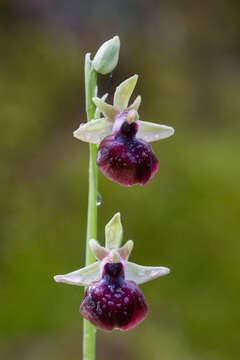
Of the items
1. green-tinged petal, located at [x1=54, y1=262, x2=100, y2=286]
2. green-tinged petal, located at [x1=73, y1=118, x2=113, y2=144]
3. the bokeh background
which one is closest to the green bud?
green-tinged petal, located at [x1=73, y1=118, x2=113, y2=144]

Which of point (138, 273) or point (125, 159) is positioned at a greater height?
point (125, 159)

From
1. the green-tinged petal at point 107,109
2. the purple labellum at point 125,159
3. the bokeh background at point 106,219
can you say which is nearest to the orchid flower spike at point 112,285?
the purple labellum at point 125,159

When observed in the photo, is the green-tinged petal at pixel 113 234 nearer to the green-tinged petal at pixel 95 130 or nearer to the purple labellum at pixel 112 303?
the purple labellum at pixel 112 303

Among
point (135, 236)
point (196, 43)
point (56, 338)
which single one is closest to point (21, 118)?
point (135, 236)

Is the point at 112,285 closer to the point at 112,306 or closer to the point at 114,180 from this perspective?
the point at 112,306

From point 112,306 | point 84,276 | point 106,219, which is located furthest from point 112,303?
point 106,219

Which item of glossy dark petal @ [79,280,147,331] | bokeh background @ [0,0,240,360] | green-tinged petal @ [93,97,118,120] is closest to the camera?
glossy dark petal @ [79,280,147,331]

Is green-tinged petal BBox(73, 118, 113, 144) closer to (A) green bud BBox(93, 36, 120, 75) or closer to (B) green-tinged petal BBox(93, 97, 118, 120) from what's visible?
(B) green-tinged petal BBox(93, 97, 118, 120)

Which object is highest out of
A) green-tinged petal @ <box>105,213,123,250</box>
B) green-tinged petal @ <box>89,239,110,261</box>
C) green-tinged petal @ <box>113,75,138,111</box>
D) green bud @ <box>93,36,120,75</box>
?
green bud @ <box>93,36,120,75</box>

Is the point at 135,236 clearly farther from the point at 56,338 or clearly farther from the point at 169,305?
the point at 56,338
